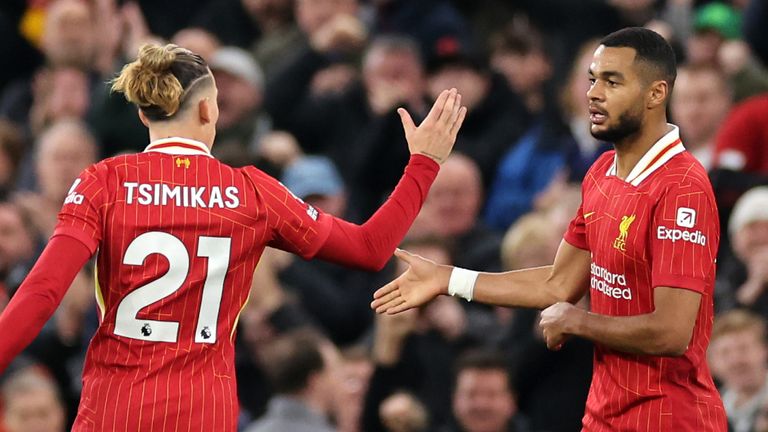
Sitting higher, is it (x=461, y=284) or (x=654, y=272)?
(x=461, y=284)

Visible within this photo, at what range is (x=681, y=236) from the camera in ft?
17.2

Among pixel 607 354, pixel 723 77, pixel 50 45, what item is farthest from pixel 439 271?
pixel 50 45

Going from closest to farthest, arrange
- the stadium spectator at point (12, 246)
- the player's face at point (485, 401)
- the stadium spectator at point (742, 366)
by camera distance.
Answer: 1. the stadium spectator at point (742, 366)
2. the player's face at point (485, 401)
3. the stadium spectator at point (12, 246)

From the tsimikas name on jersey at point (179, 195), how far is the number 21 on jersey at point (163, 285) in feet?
0.35

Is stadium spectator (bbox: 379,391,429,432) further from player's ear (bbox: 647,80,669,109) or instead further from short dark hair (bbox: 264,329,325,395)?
player's ear (bbox: 647,80,669,109)

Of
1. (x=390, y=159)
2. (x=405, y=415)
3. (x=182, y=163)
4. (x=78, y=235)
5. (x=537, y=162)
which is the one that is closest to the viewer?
(x=78, y=235)

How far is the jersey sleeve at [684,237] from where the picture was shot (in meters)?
5.24

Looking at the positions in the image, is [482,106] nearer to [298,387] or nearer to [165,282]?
[298,387]

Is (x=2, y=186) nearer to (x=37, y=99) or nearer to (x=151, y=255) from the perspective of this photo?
(x=37, y=99)

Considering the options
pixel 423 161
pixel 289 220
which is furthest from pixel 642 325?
pixel 289 220

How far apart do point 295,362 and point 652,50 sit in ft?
9.78

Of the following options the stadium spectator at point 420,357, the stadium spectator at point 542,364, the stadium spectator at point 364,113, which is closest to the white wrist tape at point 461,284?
the stadium spectator at point 542,364

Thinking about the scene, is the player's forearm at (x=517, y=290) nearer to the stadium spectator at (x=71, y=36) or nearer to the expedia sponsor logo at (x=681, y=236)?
the expedia sponsor logo at (x=681, y=236)

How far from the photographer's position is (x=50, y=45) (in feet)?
38.5
